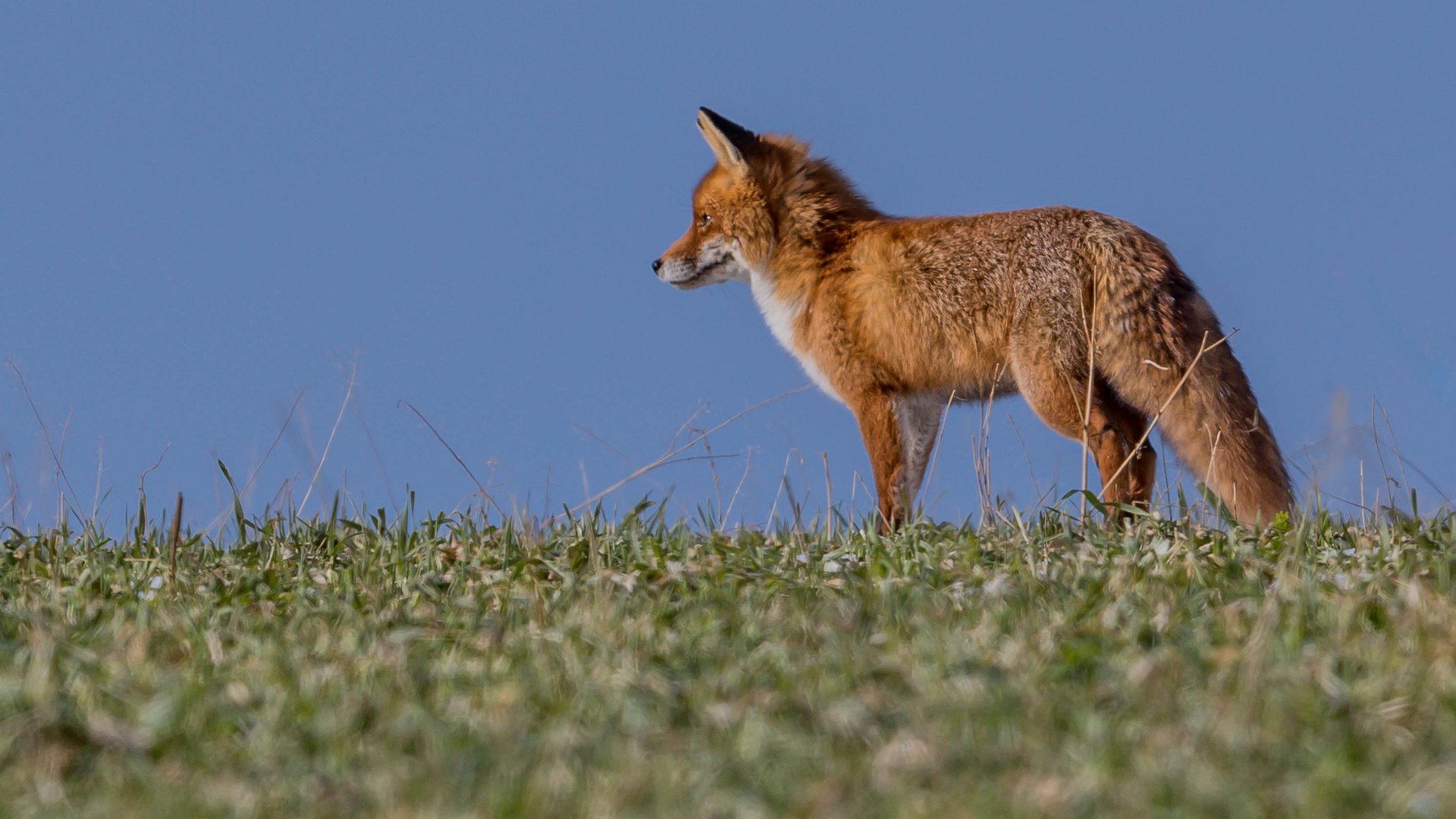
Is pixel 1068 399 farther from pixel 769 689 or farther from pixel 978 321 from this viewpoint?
pixel 769 689

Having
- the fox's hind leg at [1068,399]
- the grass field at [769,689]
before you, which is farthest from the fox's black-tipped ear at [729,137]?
the grass field at [769,689]

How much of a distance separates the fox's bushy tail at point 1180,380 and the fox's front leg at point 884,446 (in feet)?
3.93

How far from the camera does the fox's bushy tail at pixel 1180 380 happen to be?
7.21 m

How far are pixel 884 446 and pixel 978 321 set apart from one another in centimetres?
89

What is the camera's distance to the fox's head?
869 centimetres

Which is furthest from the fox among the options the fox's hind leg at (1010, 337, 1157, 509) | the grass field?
the grass field

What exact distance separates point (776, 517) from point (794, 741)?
12.5 ft

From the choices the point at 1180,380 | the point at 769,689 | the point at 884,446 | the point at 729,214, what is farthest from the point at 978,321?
the point at 769,689

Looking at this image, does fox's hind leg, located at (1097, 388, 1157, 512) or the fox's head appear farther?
the fox's head

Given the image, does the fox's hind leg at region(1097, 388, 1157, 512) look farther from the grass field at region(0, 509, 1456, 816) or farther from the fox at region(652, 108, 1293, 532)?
the grass field at region(0, 509, 1456, 816)

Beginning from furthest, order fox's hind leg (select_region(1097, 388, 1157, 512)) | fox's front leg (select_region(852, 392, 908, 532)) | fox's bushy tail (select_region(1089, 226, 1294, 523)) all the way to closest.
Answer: fox's front leg (select_region(852, 392, 908, 532)) → fox's hind leg (select_region(1097, 388, 1157, 512)) → fox's bushy tail (select_region(1089, 226, 1294, 523))

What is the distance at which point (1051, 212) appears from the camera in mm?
7758

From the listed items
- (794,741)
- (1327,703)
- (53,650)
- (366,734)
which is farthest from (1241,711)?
(53,650)

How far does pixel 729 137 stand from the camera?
8672mm
